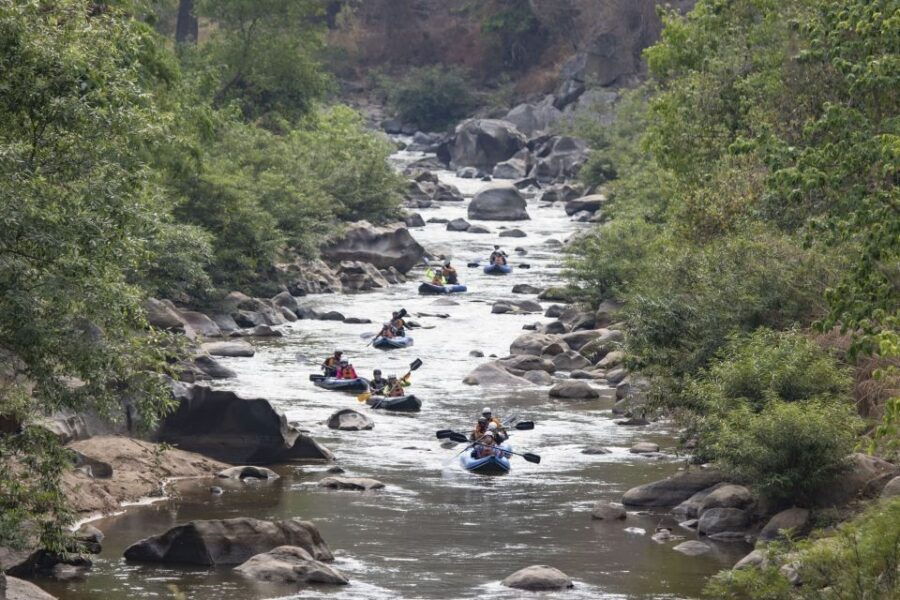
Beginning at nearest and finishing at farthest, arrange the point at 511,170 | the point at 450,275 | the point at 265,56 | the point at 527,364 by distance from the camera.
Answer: the point at 527,364, the point at 450,275, the point at 265,56, the point at 511,170

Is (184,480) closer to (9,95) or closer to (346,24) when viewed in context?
(9,95)

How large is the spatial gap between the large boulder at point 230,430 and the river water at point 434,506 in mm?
633

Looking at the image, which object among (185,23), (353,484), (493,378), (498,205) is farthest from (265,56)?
(353,484)

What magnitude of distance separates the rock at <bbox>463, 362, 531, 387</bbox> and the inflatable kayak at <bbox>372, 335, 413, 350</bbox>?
12.3 ft

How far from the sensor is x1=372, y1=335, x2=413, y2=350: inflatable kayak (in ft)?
120

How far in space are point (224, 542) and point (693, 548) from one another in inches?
246

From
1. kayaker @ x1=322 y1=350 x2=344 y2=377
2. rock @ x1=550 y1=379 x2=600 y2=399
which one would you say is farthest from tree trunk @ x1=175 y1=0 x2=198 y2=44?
rock @ x1=550 y1=379 x2=600 y2=399

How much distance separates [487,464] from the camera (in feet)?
81.9

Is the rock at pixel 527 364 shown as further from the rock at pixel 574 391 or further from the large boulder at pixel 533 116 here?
the large boulder at pixel 533 116

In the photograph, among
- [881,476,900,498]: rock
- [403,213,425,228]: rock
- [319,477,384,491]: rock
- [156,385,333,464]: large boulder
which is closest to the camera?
[881,476,900,498]: rock

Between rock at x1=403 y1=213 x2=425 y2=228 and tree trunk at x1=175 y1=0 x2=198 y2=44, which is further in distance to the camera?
tree trunk at x1=175 y1=0 x2=198 y2=44

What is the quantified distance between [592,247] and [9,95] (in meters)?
26.4

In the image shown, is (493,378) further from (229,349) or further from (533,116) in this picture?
(533,116)

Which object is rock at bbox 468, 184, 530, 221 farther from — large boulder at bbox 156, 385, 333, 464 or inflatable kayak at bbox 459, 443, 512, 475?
large boulder at bbox 156, 385, 333, 464
